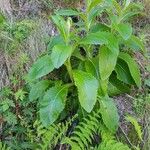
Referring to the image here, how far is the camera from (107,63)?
10.0ft

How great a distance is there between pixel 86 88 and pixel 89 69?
27 cm

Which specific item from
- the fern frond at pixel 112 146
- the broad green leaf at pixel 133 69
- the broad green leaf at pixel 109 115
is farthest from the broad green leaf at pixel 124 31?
the fern frond at pixel 112 146

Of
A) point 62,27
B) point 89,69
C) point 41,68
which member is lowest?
point 89,69

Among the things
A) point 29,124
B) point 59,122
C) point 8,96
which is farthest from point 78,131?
point 8,96

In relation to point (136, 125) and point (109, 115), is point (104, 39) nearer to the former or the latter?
point (109, 115)

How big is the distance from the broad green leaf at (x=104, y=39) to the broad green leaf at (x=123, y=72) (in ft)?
1.10

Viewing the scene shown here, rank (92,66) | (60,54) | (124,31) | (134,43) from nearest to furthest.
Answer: (60,54)
(124,31)
(92,66)
(134,43)

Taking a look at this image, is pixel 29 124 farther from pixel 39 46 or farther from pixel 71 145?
pixel 39 46

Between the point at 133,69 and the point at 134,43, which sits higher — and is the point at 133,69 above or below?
below

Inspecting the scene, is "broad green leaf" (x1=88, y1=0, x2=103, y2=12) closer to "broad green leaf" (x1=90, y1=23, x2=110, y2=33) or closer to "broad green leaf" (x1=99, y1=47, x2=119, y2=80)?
"broad green leaf" (x1=90, y1=23, x2=110, y2=33)

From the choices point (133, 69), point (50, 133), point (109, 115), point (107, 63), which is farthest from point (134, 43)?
point (50, 133)

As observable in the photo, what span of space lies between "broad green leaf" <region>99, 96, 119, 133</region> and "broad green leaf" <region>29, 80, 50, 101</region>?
45 cm

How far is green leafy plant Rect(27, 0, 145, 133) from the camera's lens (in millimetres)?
2922

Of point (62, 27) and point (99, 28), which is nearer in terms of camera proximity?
point (62, 27)
